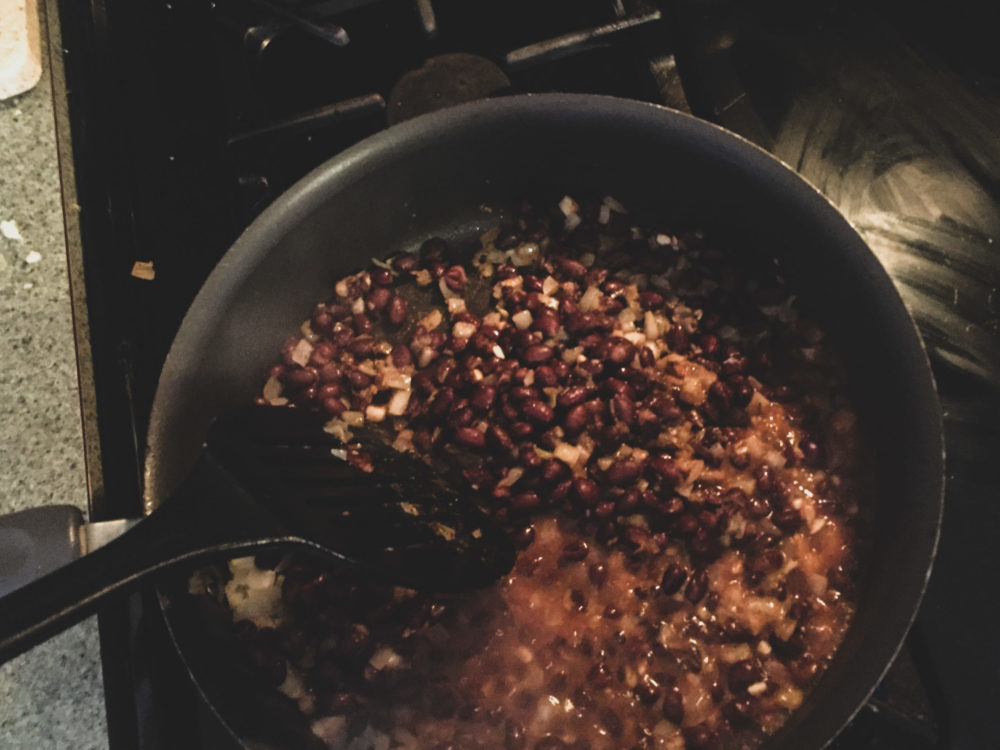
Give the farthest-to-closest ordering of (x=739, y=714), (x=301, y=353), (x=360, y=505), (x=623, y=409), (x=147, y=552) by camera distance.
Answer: (x=301, y=353)
(x=623, y=409)
(x=739, y=714)
(x=360, y=505)
(x=147, y=552)

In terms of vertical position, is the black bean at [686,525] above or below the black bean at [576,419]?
below

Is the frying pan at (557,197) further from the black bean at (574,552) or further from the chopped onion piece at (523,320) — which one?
the black bean at (574,552)

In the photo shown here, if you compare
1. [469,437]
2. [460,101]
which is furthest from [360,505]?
[460,101]

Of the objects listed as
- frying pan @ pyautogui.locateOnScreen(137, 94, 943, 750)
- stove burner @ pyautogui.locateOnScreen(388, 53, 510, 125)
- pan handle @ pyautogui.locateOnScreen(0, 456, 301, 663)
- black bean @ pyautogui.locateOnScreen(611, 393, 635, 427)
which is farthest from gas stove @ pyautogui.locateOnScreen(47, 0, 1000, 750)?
black bean @ pyautogui.locateOnScreen(611, 393, 635, 427)

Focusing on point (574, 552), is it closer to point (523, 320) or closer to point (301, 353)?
point (523, 320)

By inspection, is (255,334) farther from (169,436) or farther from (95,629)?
(95,629)

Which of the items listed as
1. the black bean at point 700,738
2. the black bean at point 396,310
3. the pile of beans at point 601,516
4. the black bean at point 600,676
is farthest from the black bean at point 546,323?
the black bean at point 700,738
